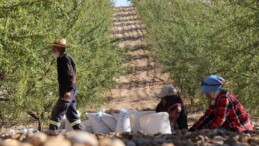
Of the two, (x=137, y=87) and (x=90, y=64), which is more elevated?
(x=90, y=64)

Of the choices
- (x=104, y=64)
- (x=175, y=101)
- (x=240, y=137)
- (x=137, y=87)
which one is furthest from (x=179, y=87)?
(x=240, y=137)

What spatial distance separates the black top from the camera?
7.15 metres

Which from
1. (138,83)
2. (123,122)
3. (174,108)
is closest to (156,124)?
(123,122)

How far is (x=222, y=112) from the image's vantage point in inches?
229

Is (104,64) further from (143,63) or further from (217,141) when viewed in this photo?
(143,63)

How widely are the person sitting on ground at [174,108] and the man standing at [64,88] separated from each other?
1.21 m

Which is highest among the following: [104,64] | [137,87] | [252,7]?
[252,7]

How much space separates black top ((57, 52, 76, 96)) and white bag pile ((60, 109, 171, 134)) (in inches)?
20.4

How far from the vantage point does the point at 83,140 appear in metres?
3.11

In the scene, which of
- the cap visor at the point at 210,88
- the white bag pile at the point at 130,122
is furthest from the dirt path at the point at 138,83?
the cap visor at the point at 210,88

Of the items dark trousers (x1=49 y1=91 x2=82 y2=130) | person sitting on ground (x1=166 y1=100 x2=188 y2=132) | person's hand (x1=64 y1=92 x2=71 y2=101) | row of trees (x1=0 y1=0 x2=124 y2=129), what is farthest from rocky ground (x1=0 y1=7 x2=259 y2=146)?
person sitting on ground (x1=166 y1=100 x2=188 y2=132)

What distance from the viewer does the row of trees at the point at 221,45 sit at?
326 inches

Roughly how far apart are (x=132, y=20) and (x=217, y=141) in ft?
156

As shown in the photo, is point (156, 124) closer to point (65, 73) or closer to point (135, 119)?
point (135, 119)
